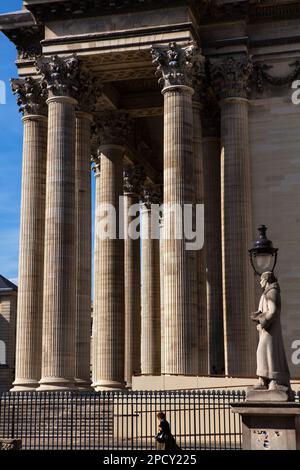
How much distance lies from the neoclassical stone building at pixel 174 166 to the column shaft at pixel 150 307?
1045cm

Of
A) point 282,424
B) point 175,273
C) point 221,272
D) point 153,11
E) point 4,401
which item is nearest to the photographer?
point 282,424

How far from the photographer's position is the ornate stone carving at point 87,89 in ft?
143

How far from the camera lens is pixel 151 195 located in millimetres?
62406

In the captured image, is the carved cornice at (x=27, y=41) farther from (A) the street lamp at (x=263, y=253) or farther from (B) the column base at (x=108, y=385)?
(A) the street lamp at (x=263, y=253)

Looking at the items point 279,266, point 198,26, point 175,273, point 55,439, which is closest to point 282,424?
point 55,439

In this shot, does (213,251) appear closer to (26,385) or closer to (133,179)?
(26,385)

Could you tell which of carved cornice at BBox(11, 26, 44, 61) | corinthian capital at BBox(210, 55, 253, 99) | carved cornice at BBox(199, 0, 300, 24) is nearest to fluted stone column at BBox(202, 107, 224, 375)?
corinthian capital at BBox(210, 55, 253, 99)

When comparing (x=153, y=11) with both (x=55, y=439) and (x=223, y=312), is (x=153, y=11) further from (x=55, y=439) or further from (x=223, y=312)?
(x=55, y=439)

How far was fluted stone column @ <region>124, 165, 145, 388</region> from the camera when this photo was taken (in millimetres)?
55562

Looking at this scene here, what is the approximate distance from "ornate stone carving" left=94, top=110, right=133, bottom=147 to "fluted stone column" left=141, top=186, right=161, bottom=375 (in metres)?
10.9

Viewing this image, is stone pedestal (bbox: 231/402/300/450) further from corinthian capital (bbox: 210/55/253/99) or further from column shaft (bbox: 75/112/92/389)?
corinthian capital (bbox: 210/55/253/99)

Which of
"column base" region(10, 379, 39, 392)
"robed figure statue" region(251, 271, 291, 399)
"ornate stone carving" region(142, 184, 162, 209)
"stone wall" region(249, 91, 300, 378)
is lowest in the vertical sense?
"column base" region(10, 379, 39, 392)

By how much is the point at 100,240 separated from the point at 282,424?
31197 mm

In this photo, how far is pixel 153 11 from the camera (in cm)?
4156
